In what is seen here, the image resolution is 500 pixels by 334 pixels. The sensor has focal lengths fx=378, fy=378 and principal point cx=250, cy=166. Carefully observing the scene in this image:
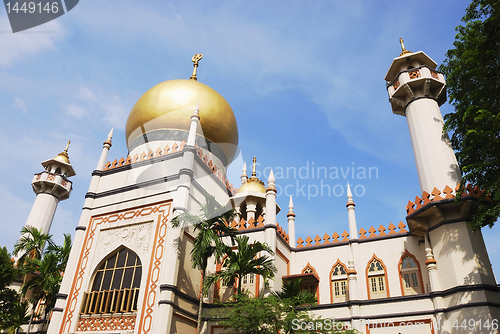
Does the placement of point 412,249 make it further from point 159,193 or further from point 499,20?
point 159,193

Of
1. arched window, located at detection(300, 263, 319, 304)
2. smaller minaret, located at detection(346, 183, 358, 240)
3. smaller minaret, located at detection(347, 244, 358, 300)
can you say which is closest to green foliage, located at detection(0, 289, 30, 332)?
arched window, located at detection(300, 263, 319, 304)

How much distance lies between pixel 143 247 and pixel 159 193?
7.46 feet

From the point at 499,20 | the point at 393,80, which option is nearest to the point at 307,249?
the point at 393,80

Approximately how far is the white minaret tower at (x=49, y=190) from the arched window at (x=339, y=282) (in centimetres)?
1980

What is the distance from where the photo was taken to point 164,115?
63.2ft

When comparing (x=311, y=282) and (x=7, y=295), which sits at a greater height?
(x=311, y=282)

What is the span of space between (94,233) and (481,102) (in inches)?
611

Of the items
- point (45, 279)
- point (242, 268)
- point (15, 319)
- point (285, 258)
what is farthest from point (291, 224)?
point (15, 319)

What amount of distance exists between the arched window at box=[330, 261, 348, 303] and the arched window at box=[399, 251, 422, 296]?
7.44 feet

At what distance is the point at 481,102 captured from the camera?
12.5m

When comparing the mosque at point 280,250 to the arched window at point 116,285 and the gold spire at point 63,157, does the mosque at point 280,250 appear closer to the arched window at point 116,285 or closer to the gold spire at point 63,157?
the arched window at point 116,285

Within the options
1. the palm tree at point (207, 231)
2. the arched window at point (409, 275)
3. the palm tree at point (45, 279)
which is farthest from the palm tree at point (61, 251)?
the arched window at point (409, 275)

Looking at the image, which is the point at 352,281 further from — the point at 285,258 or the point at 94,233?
the point at 94,233

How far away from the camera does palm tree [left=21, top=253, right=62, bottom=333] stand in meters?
17.2
